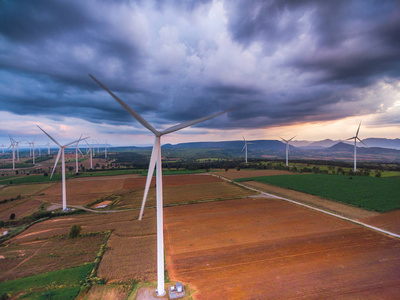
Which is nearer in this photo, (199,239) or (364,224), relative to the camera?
(199,239)

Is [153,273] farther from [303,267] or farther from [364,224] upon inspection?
[364,224]

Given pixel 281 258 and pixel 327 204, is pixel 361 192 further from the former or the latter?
pixel 281 258

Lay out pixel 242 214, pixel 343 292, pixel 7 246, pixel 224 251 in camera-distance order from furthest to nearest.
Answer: pixel 242 214, pixel 7 246, pixel 224 251, pixel 343 292

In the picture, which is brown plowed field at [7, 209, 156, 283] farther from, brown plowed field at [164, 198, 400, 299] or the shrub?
brown plowed field at [164, 198, 400, 299]

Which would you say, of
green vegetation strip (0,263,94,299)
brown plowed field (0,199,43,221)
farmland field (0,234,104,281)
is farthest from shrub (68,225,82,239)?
brown plowed field (0,199,43,221)

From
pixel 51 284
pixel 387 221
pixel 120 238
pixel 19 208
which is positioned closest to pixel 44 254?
pixel 51 284

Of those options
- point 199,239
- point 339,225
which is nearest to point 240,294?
point 199,239
